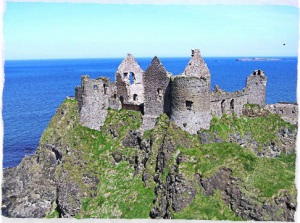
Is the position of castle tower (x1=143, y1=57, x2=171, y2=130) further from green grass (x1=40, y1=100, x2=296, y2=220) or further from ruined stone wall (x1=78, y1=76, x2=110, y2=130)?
ruined stone wall (x1=78, y1=76, x2=110, y2=130)

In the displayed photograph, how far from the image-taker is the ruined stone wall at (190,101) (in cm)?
2388

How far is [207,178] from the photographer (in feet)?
71.4

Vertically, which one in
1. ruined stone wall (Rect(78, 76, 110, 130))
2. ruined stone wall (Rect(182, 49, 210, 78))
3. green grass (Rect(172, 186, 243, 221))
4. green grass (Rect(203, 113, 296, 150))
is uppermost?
ruined stone wall (Rect(182, 49, 210, 78))

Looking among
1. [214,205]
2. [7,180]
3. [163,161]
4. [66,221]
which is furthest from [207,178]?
[7,180]

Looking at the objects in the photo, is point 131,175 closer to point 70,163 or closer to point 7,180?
point 70,163

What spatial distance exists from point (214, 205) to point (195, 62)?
32.5 ft

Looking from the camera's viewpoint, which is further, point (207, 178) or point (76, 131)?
point (76, 131)

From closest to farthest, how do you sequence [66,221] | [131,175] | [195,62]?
[66,221], [131,175], [195,62]

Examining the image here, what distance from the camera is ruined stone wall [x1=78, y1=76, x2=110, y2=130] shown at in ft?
90.8

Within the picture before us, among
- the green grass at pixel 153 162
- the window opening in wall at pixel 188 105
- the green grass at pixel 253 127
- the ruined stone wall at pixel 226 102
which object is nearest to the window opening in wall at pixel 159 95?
the green grass at pixel 153 162

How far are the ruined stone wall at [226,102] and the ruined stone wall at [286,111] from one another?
93.3 inches

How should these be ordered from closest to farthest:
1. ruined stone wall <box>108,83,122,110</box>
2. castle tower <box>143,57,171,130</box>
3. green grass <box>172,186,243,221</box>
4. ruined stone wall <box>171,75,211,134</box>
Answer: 1. green grass <box>172,186,243,221</box>
2. ruined stone wall <box>171,75,211,134</box>
3. castle tower <box>143,57,171,130</box>
4. ruined stone wall <box>108,83,122,110</box>

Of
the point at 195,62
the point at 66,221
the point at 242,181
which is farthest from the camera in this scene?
the point at 195,62

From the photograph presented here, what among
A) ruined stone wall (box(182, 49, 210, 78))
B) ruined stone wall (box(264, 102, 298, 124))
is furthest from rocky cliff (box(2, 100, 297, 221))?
ruined stone wall (box(182, 49, 210, 78))
